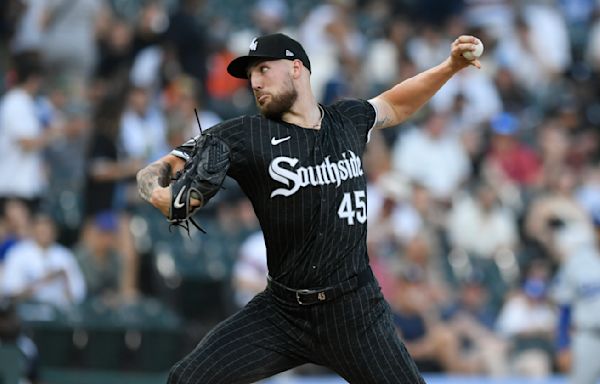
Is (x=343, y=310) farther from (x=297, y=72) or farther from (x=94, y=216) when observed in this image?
(x=94, y=216)

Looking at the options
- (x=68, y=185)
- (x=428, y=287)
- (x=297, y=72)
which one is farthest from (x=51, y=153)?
(x=297, y=72)

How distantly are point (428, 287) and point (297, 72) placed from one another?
655cm

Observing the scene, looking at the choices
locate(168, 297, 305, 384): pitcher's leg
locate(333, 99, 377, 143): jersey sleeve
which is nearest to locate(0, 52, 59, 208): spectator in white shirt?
locate(333, 99, 377, 143): jersey sleeve

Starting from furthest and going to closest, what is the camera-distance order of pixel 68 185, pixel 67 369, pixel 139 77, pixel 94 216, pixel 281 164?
1. pixel 139 77
2. pixel 68 185
3. pixel 94 216
4. pixel 67 369
5. pixel 281 164

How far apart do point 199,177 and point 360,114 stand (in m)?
1.13

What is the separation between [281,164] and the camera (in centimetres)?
561

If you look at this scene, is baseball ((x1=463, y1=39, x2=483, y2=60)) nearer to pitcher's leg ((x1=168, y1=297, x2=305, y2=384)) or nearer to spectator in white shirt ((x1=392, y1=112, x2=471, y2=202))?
pitcher's leg ((x1=168, y1=297, x2=305, y2=384))

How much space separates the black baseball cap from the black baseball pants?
3.61ft

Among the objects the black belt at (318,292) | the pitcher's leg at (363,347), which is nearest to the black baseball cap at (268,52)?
the black belt at (318,292)

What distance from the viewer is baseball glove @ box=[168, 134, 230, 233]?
5207 mm

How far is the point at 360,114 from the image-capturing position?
608 centimetres

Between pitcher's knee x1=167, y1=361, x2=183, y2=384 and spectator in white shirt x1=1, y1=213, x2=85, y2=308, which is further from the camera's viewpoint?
spectator in white shirt x1=1, y1=213, x2=85, y2=308

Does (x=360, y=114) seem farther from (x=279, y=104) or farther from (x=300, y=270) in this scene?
(x=300, y=270)

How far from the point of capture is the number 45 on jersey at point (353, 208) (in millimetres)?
5719
